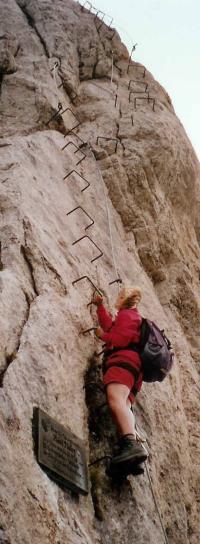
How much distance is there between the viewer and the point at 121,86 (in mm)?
15953

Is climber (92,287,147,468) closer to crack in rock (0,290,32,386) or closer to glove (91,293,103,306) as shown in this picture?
glove (91,293,103,306)

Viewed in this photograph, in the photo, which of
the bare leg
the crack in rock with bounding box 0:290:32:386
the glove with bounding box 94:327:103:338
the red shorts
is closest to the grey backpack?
the red shorts

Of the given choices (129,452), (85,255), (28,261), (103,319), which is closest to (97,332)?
(103,319)

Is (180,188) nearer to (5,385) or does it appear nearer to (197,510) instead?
(197,510)

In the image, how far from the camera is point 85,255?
8914mm

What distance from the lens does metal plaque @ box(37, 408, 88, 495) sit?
5.30m

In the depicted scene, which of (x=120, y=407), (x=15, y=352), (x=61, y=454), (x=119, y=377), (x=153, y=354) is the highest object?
(x=153, y=354)

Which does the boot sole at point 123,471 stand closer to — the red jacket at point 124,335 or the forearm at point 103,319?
the red jacket at point 124,335

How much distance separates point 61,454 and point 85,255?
3962 mm

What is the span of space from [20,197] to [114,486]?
157 inches

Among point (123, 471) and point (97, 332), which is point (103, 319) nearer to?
point (97, 332)

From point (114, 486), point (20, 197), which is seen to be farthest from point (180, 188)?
point (114, 486)

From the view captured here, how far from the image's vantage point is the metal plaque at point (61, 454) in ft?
17.4

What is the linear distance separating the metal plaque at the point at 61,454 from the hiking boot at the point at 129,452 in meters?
0.36
